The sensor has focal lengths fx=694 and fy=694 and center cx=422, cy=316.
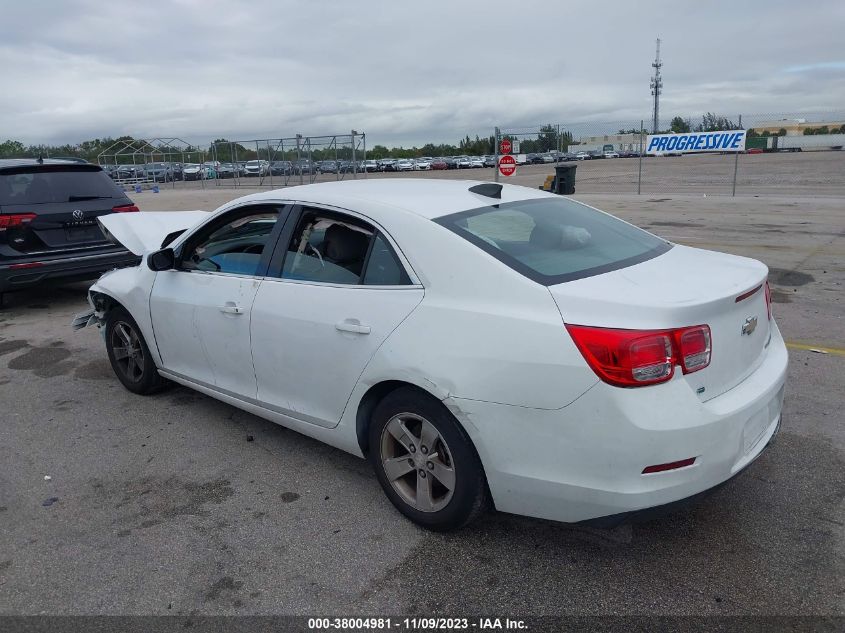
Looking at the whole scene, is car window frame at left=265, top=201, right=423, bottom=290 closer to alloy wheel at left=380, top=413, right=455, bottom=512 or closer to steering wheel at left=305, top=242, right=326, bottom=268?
steering wheel at left=305, top=242, right=326, bottom=268

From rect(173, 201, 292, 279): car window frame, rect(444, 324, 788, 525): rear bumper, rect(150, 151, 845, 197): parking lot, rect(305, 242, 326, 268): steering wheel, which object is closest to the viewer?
rect(444, 324, 788, 525): rear bumper

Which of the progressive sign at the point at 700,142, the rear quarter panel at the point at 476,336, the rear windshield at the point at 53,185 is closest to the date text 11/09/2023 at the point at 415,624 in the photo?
the rear quarter panel at the point at 476,336

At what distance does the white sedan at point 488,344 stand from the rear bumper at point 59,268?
4154mm

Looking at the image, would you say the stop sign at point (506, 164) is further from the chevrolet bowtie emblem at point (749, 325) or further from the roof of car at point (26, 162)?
the chevrolet bowtie emblem at point (749, 325)

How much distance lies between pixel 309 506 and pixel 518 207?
1889 mm

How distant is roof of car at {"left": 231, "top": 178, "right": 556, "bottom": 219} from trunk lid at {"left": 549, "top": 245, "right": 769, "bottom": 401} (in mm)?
844

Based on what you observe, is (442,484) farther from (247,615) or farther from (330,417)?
(247,615)

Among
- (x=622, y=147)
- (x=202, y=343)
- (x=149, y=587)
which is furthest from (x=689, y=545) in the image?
(x=622, y=147)

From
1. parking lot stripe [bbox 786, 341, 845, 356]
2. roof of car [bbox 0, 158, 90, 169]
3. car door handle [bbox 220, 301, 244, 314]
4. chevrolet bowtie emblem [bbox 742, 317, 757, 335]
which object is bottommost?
parking lot stripe [bbox 786, 341, 845, 356]

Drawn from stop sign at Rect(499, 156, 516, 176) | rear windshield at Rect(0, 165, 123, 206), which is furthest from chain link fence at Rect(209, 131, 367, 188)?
rear windshield at Rect(0, 165, 123, 206)

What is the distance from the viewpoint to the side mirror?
14.5ft

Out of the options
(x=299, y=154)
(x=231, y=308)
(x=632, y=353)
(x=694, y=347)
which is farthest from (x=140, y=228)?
(x=299, y=154)

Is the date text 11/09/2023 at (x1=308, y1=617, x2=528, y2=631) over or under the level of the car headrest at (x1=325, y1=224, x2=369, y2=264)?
under

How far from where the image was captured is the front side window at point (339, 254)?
3330 mm
